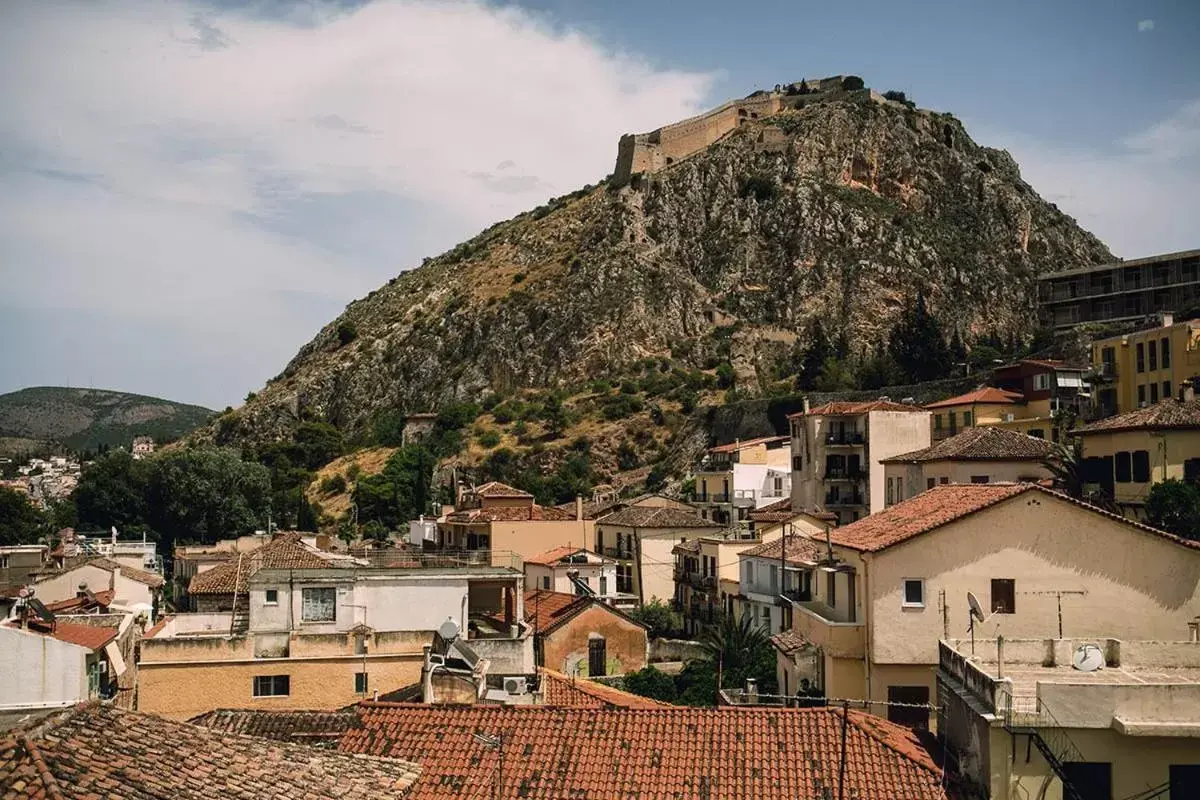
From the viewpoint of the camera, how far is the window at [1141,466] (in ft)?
126

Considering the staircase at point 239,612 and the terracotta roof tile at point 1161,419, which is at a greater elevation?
the terracotta roof tile at point 1161,419

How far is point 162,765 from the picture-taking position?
522 inches

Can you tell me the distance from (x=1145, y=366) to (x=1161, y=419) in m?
Result: 17.9

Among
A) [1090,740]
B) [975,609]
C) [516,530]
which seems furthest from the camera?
[516,530]

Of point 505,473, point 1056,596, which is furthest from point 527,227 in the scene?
point 1056,596

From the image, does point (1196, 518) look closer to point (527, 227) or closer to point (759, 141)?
point (759, 141)

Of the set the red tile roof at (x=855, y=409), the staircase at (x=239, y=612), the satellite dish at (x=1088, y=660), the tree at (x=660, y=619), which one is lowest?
the tree at (x=660, y=619)

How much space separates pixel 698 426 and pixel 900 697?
8122 centimetres

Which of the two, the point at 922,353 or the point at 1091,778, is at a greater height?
the point at 922,353

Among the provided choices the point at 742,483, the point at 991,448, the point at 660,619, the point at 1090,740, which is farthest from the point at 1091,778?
the point at 742,483

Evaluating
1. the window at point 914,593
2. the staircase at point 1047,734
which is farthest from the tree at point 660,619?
the staircase at point 1047,734

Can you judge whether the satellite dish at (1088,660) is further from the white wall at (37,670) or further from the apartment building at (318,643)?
the white wall at (37,670)

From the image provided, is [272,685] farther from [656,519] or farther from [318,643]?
[656,519]

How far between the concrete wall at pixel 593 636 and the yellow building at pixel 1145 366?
24733 mm
